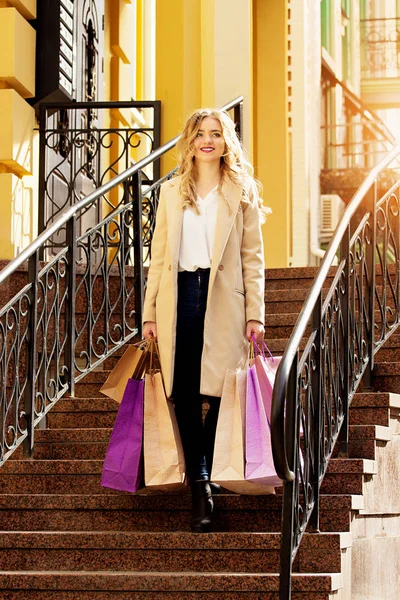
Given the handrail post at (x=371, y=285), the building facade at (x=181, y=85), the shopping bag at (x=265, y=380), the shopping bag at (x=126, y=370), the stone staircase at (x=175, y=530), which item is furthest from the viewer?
the building facade at (x=181, y=85)

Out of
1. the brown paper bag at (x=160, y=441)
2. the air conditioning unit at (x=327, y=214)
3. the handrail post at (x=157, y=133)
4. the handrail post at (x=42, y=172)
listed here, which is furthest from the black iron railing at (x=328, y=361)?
the air conditioning unit at (x=327, y=214)

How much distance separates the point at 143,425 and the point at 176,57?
547 cm

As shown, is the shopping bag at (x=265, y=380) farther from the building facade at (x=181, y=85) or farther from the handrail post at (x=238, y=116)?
the handrail post at (x=238, y=116)

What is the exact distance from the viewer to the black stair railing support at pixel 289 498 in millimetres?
5258

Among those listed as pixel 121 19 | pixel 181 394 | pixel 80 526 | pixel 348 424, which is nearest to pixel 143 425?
pixel 181 394

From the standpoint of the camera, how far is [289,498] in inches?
211

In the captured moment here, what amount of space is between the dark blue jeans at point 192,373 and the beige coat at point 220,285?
0.05 m

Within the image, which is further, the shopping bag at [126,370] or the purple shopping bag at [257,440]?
the shopping bag at [126,370]

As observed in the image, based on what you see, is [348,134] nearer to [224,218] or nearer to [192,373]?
[224,218]

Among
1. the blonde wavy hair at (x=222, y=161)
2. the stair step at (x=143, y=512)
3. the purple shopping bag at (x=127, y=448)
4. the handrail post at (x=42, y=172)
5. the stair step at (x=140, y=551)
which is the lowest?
the stair step at (x=140, y=551)

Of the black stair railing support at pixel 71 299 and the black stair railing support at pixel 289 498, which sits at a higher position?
the black stair railing support at pixel 71 299

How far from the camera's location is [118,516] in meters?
6.20

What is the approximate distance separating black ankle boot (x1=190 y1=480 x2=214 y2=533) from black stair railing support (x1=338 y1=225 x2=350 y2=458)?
0.85 meters

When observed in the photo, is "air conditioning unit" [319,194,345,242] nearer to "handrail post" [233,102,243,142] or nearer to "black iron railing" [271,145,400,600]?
"handrail post" [233,102,243,142]
